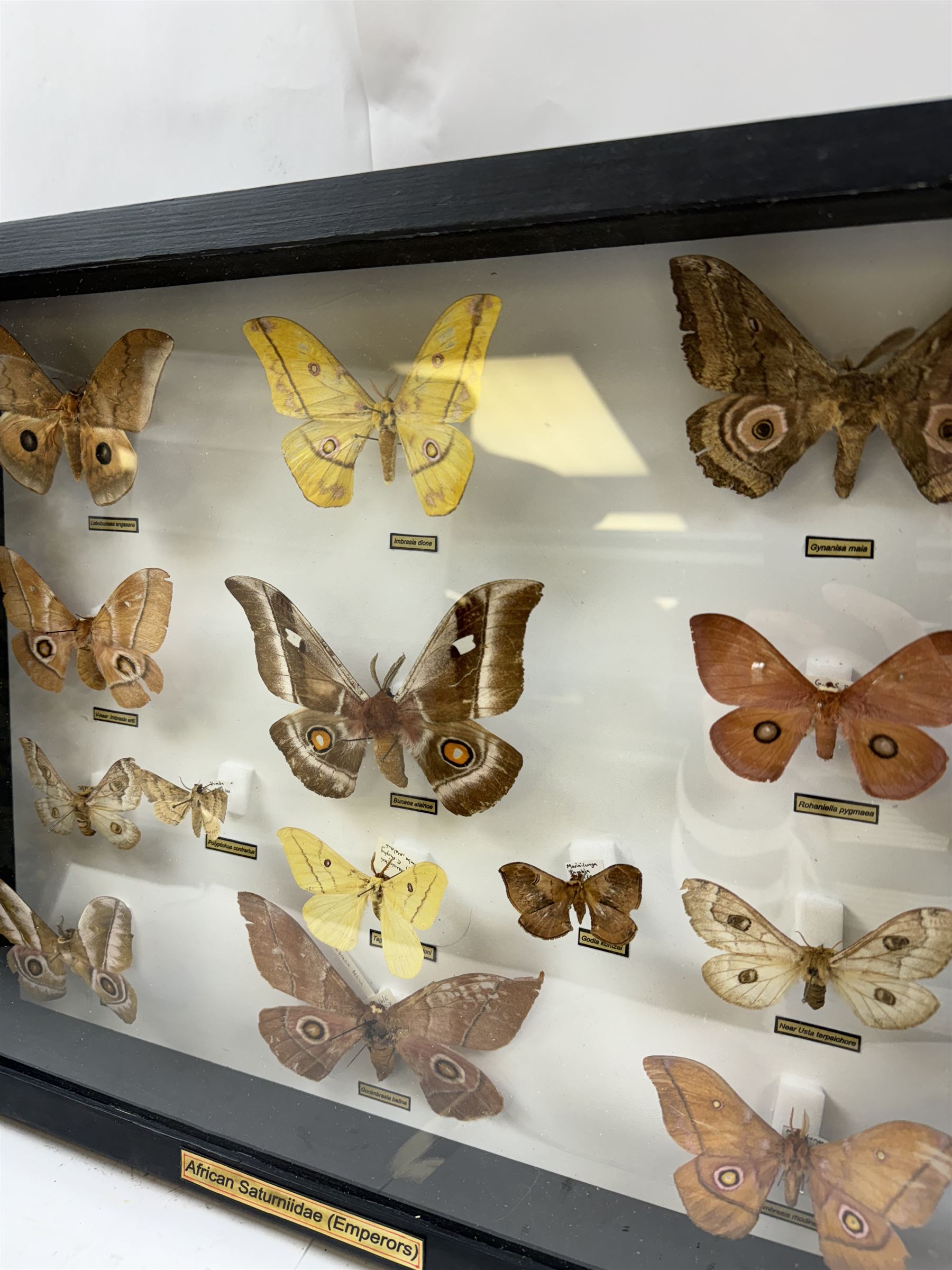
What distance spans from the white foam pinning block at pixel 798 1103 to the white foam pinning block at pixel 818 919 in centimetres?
11

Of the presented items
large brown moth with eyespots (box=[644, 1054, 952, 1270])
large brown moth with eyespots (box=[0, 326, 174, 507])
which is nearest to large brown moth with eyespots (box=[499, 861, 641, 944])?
large brown moth with eyespots (box=[644, 1054, 952, 1270])

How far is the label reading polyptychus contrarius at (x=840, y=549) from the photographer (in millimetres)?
655

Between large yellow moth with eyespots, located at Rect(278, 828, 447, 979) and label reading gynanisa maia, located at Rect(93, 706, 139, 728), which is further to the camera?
label reading gynanisa maia, located at Rect(93, 706, 139, 728)

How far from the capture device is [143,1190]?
0.92 meters

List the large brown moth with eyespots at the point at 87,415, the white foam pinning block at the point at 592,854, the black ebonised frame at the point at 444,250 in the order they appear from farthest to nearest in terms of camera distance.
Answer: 1. the large brown moth with eyespots at the point at 87,415
2. the white foam pinning block at the point at 592,854
3. the black ebonised frame at the point at 444,250

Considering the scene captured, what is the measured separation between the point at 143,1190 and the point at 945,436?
0.99 metres

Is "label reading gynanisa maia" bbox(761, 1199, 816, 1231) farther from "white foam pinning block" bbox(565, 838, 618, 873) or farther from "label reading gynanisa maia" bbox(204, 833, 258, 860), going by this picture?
"label reading gynanisa maia" bbox(204, 833, 258, 860)

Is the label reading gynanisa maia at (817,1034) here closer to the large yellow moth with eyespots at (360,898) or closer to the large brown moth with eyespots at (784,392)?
the large yellow moth with eyespots at (360,898)

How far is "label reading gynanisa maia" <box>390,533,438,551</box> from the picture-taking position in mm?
792

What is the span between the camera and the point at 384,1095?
0.86 metres

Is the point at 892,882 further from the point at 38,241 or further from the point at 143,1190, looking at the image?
the point at 38,241

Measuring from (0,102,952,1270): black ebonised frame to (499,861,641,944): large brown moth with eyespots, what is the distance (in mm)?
220

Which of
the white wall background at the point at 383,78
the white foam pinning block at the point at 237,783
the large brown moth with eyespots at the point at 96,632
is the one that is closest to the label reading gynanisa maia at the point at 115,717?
the large brown moth with eyespots at the point at 96,632

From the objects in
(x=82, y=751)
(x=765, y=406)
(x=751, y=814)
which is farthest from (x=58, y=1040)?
(x=765, y=406)
